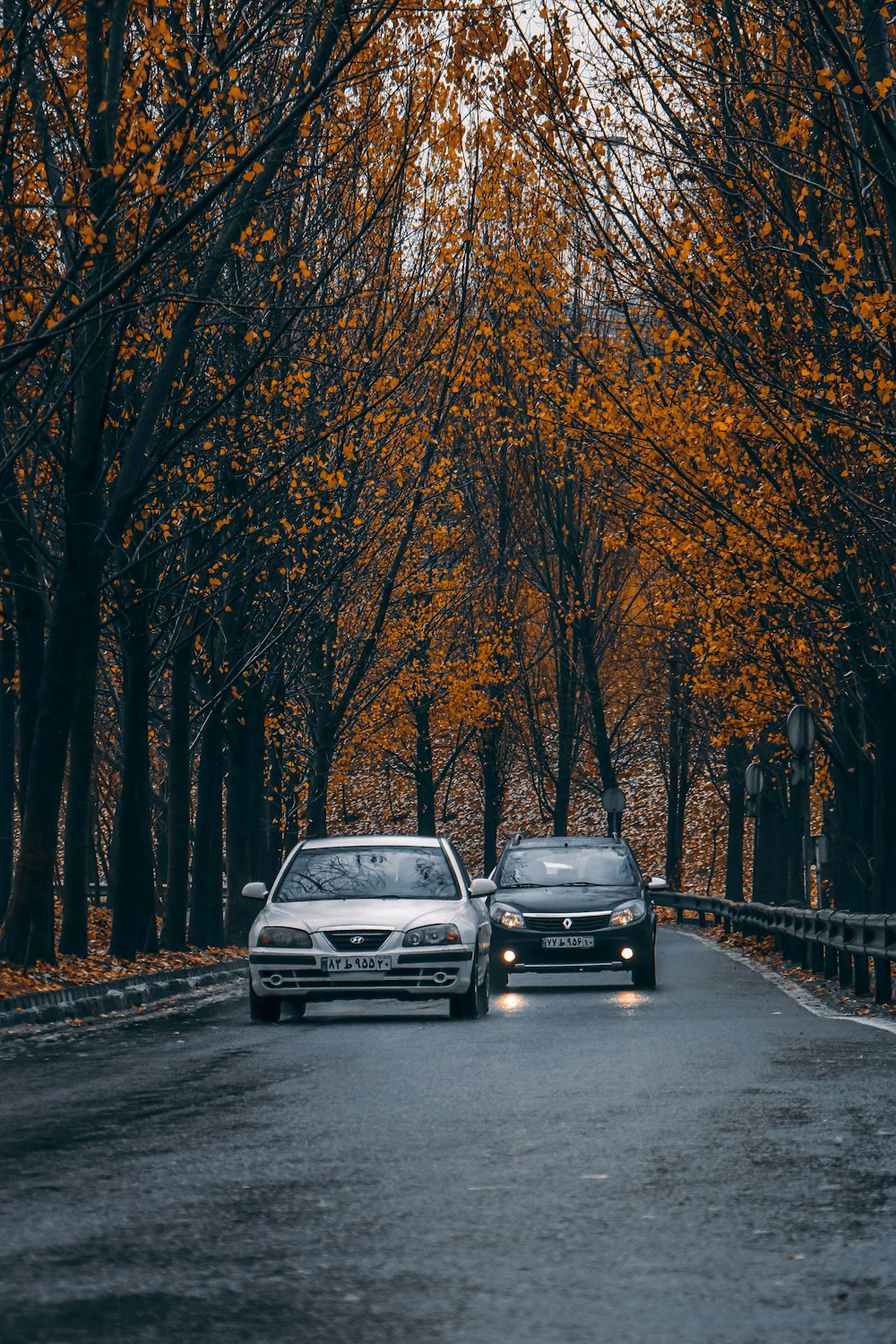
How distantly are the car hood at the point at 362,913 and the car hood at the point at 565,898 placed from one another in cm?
440

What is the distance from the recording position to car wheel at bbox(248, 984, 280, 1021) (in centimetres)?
1655

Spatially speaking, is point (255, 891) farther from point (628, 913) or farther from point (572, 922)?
point (628, 913)

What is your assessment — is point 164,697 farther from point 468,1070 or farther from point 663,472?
point 468,1070

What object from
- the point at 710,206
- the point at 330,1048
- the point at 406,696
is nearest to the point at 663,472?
the point at 710,206

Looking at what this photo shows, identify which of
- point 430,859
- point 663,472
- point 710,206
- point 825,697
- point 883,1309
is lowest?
point 883,1309

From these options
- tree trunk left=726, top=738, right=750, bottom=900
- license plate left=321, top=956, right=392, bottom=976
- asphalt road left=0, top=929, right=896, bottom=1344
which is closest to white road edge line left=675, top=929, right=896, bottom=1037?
asphalt road left=0, top=929, right=896, bottom=1344

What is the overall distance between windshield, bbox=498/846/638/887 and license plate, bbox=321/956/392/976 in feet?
19.6

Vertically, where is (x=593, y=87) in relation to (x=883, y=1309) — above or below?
above

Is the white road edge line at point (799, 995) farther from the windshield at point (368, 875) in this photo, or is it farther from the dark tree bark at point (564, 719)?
the dark tree bark at point (564, 719)

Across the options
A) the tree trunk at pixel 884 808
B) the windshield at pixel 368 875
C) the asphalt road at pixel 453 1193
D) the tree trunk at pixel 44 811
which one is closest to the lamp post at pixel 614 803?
the tree trunk at pixel 884 808

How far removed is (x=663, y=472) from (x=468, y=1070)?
1170cm

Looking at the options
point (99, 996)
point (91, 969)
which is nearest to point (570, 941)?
point (91, 969)

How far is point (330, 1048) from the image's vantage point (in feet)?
45.8

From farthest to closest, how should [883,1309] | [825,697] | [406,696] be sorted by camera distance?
1. [406,696]
2. [825,697]
3. [883,1309]
